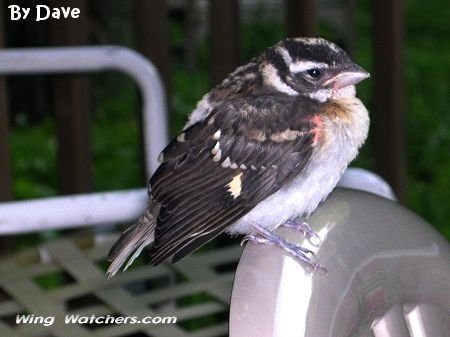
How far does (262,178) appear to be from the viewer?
71.8 inches

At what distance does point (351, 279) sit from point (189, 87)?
16.2 ft

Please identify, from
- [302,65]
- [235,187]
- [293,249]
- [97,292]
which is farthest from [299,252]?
[97,292]

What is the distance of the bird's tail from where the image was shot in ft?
5.99

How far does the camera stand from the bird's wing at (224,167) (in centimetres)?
178

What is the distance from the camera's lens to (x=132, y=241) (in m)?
1.84

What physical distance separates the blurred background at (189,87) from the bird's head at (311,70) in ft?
3.65

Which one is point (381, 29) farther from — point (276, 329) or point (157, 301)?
point (276, 329)

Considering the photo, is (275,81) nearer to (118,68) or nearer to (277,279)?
(277,279)

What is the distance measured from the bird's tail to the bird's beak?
367 millimetres

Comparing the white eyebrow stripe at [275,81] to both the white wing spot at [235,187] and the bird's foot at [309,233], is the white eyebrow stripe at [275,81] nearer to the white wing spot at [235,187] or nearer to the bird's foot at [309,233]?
the white wing spot at [235,187]

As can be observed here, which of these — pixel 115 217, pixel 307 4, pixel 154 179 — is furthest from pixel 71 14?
pixel 154 179

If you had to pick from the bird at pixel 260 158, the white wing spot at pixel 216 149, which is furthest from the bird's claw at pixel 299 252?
the white wing spot at pixel 216 149

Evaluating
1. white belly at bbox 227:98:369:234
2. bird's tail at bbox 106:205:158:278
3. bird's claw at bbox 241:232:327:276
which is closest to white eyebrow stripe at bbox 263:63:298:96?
white belly at bbox 227:98:369:234

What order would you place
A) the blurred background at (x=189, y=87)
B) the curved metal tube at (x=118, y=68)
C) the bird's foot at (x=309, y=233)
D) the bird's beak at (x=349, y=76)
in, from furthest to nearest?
1. the blurred background at (x=189, y=87)
2. the curved metal tube at (x=118, y=68)
3. the bird's beak at (x=349, y=76)
4. the bird's foot at (x=309, y=233)
